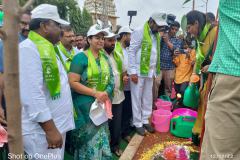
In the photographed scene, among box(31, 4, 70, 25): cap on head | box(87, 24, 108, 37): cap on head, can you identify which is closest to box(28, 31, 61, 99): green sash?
box(31, 4, 70, 25): cap on head

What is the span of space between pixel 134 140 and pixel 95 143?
165 cm

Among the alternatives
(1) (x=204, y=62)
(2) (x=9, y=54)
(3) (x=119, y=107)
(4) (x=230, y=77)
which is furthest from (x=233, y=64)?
(3) (x=119, y=107)

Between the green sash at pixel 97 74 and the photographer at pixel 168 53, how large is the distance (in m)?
3.06

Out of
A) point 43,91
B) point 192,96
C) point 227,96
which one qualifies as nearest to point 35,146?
point 43,91

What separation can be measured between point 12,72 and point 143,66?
392cm

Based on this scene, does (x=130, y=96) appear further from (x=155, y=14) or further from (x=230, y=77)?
(x=230, y=77)

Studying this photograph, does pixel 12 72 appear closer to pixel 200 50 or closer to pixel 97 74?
pixel 97 74

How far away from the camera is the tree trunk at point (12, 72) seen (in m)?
0.71

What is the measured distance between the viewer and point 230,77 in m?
1.67

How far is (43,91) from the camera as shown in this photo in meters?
2.15

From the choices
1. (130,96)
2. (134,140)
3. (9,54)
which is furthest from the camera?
(130,96)

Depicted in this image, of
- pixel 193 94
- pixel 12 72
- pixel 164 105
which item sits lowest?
pixel 164 105

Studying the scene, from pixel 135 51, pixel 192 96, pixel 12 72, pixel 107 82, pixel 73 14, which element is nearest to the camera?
pixel 12 72

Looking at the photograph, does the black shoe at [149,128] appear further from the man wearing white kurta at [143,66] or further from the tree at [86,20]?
the tree at [86,20]
